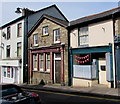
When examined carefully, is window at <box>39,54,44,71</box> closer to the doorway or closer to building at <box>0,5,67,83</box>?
the doorway

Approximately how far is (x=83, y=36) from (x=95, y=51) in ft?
7.07

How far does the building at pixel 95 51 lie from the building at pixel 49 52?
92 cm

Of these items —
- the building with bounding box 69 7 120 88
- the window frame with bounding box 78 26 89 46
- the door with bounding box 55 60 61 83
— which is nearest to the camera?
the building with bounding box 69 7 120 88

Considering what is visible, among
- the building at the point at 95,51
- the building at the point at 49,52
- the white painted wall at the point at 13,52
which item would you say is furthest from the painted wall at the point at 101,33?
the white painted wall at the point at 13,52

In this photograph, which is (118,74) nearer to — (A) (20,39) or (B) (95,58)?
(B) (95,58)

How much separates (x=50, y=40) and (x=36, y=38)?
319 centimetres

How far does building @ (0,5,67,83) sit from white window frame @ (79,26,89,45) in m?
8.98

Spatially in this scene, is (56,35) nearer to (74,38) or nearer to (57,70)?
(74,38)

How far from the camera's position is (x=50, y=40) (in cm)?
1659

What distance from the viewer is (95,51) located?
41.4 ft

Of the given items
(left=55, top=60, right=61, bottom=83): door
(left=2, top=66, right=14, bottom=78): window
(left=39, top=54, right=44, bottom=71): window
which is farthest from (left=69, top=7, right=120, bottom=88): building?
(left=2, top=66, right=14, bottom=78): window

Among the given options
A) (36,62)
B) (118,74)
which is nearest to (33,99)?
(118,74)

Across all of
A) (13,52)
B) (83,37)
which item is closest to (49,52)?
(83,37)

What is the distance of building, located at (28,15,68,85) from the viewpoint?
1498 cm
